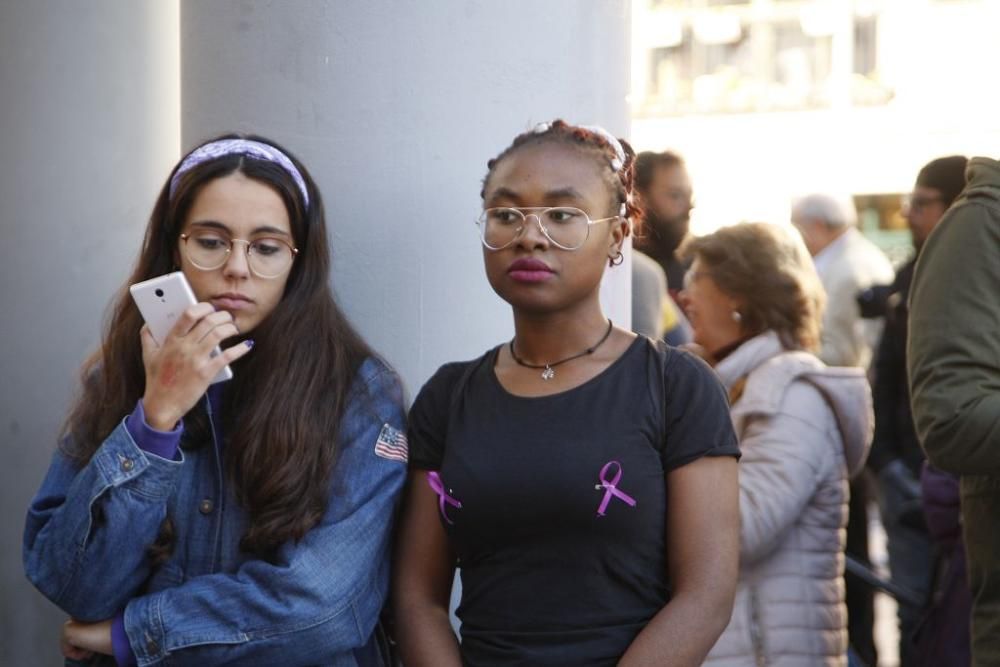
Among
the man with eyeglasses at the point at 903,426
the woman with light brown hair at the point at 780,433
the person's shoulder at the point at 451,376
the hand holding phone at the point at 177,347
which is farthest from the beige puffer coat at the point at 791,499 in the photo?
the man with eyeglasses at the point at 903,426

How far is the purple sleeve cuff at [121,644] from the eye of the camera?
277cm

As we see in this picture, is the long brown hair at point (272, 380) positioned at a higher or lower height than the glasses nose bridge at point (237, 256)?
lower

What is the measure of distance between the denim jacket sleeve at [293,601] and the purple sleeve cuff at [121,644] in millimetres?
15

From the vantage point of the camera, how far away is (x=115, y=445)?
273 centimetres

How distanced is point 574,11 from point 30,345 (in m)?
1.98

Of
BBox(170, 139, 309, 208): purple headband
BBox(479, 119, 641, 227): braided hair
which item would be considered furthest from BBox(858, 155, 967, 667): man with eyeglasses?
BBox(170, 139, 309, 208): purple headband

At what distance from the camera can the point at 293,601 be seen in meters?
2.72

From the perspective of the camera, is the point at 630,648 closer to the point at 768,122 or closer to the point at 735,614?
the point at 735,614

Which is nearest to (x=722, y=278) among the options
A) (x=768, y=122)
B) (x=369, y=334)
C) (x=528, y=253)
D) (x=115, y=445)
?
(x=369, y=334)

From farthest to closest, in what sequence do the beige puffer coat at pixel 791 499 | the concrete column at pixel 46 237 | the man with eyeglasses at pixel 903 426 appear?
the man with eyeglasses at pixel 903 426, the concrete column at pixel 46 237, the beige puffer coat at pixel 791 499

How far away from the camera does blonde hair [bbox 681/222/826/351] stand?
14.5 feet

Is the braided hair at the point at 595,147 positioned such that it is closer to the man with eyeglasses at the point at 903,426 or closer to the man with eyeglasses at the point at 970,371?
the man with eyeglasses at the point at 970,371

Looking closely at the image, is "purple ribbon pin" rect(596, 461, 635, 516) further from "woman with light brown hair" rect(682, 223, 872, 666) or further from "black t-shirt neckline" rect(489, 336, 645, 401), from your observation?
"woman with light brown hair" rect(682, 223, 872, 666)

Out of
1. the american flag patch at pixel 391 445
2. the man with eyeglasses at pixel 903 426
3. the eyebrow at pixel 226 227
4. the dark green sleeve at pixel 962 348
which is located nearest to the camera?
the american flag patch at pixel 391 445
